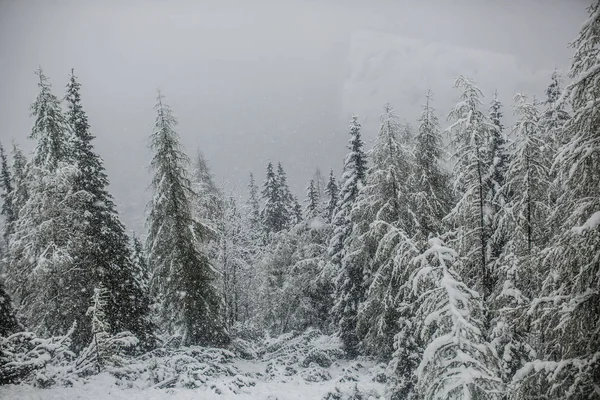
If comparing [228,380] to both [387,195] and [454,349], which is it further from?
[454,349]

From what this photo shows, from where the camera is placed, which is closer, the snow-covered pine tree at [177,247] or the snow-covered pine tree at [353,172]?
the snow-covered pine tree at [177,247]

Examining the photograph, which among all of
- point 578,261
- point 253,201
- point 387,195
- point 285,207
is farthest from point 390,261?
point 253,201

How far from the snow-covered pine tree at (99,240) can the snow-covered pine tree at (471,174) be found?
53.8 ft

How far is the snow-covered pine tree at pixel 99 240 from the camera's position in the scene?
17.3 meters

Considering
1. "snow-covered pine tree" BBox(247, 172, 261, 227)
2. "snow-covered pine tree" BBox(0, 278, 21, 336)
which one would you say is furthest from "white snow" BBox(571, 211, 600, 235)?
"snow-covered pine tree" BBox(247, 172, 261, 227)

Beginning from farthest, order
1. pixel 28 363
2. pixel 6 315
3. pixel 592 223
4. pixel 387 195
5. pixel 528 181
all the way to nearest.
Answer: pixel 387 195 < pixel 6 315 < pixel 28 363 < pixel 528 181 < pixel 592 223

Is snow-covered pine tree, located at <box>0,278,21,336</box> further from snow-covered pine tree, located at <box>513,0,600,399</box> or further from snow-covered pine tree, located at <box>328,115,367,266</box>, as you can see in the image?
snow-covered pine tree, located at <box>513,0,600,399</box>

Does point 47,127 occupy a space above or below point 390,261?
above

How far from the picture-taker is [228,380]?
14070 mm

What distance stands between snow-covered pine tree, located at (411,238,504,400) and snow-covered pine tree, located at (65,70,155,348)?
15.9m

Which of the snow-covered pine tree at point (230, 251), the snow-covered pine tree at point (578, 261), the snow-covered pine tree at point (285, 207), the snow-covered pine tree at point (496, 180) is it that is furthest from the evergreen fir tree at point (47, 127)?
the snow-covered pine tree at point (285, 207)

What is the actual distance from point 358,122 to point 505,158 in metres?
8.80

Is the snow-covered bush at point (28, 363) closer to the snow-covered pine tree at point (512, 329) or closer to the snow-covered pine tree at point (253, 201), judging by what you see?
the snow-covered pine tree at point (512, 329)

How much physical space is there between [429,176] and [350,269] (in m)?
8.13
